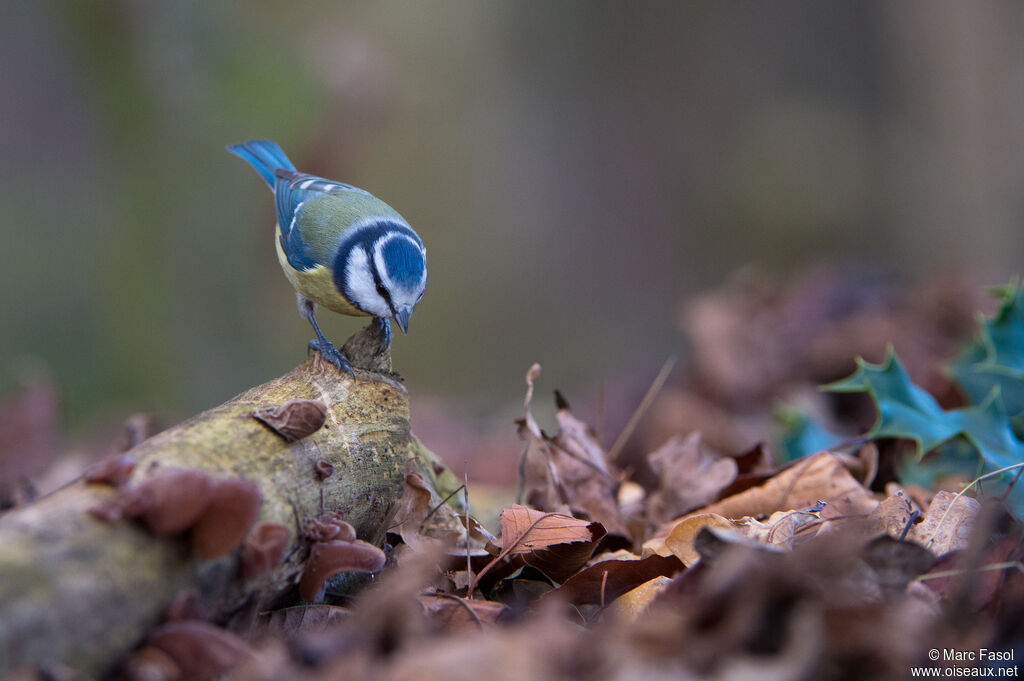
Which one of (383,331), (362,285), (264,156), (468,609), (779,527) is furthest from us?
(264,156)

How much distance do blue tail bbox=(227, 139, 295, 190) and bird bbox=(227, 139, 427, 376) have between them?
284mm

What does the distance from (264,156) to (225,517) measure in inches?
92.2

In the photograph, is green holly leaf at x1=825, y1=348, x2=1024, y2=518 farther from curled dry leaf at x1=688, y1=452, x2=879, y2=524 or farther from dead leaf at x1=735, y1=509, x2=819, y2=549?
dead leaf at x1=735, y1=509, x2=819, y2=549

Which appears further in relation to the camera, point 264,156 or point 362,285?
point 264,156

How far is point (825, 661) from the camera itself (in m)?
0.98

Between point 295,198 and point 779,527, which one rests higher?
point 295,198

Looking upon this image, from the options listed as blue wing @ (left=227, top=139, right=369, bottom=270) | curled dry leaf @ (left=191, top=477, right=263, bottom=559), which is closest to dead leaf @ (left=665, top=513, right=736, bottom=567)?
curled dry leaf @ (left=191, top=477, right=263, bottom=559)

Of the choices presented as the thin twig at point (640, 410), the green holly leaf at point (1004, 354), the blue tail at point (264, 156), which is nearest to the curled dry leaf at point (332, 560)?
the thin twig at point (640, 410)

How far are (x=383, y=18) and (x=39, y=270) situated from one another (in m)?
5.56

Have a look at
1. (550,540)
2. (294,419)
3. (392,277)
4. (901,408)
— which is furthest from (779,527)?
(392,277)

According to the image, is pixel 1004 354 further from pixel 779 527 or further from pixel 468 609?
pixel 468 609

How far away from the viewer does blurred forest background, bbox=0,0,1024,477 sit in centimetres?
725

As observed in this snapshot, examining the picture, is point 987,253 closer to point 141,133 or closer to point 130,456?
point 141,133

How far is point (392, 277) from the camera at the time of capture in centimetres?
212
